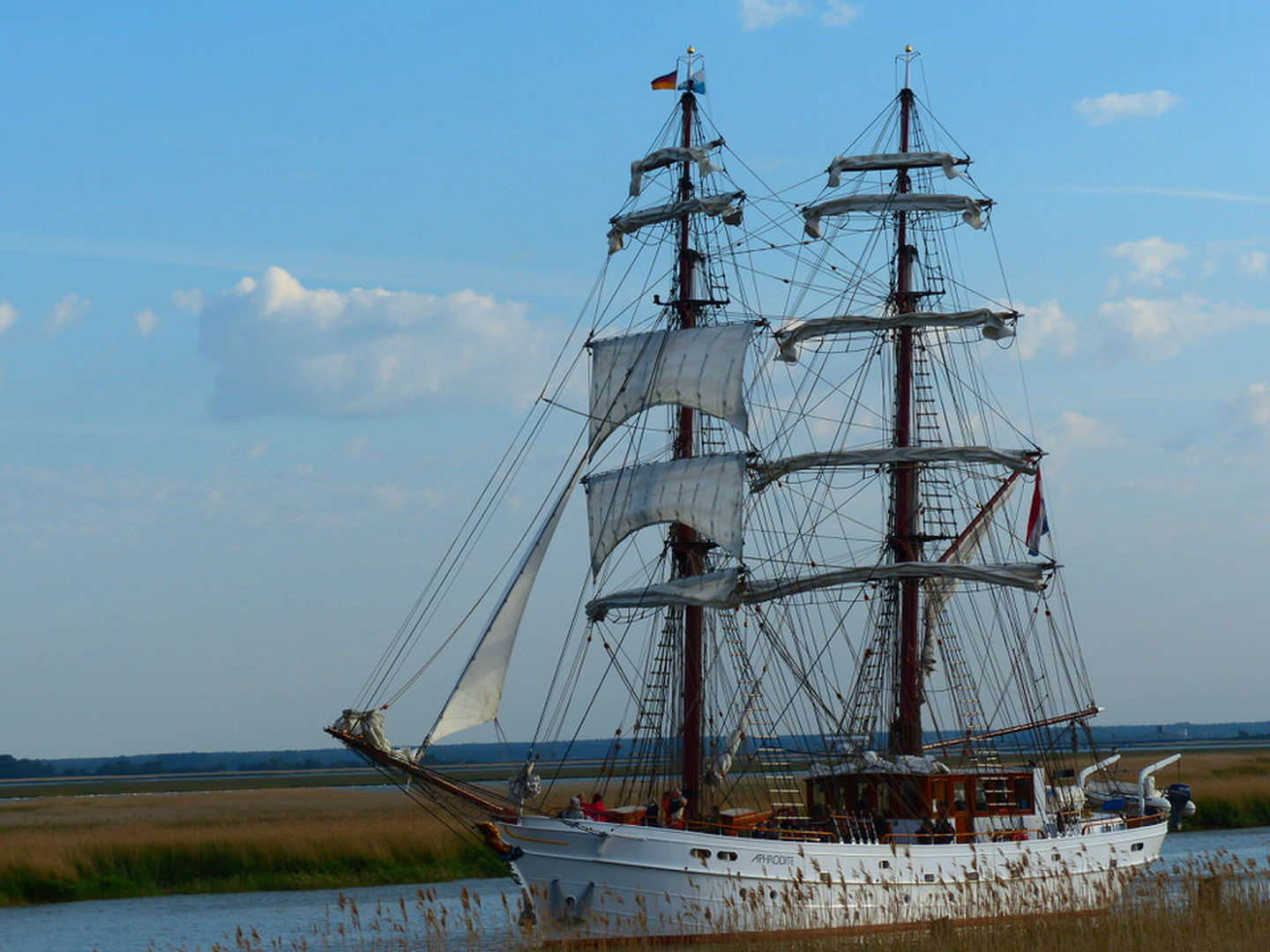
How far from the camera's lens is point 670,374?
150 ft

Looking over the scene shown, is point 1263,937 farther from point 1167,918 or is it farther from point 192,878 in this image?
point 192,878

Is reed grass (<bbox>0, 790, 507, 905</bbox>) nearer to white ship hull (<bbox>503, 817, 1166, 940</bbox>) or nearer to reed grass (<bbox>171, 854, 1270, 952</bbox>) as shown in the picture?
white ship hull (<bbox>503, 817, 1166, 940</bbox>)

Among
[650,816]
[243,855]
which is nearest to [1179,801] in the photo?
[650,816]

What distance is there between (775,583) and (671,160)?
12207mm

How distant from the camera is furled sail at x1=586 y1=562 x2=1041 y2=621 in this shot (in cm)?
4228

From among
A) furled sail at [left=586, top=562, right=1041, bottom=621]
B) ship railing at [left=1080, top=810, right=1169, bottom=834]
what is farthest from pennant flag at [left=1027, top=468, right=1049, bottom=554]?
ship railing at [left=1080, top=810, right=1169, bottom=834]

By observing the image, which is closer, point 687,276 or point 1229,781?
point 687,276

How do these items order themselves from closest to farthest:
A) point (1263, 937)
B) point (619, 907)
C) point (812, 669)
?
point (1263, 937) < point (619, 907) < point (812, 669)

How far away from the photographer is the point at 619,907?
33281mm

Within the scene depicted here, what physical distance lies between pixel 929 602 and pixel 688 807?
422 inches

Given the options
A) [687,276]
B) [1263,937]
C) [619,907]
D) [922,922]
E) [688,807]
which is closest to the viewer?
[1263,937]

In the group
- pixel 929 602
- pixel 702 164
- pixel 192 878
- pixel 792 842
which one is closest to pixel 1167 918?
pixel 792 842

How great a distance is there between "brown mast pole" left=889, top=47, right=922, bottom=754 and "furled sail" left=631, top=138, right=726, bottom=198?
22.4 ft

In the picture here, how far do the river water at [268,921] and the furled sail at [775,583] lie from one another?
8175 millimetres
